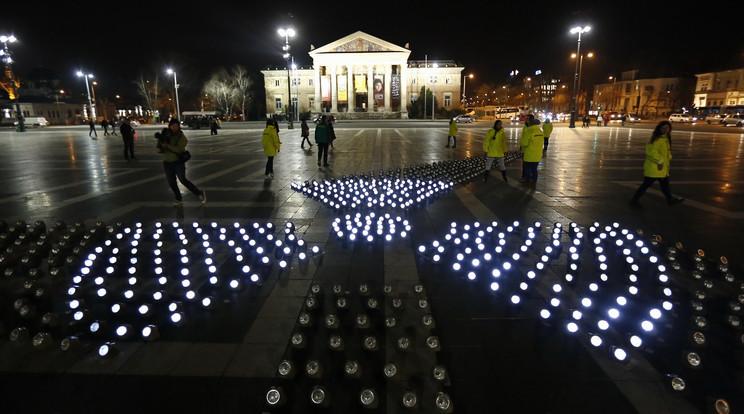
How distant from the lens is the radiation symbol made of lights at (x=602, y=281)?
11.9ft

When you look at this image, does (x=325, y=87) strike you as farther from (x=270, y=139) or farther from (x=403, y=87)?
(x=270, y=139)

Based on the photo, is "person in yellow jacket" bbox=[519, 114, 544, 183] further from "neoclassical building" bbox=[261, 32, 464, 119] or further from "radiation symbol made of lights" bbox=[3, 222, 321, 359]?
"neoclassical building" bbox=[261, 32, 464, 119]

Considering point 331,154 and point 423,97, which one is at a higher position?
point 423,97

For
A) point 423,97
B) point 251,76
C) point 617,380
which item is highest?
point 251,76

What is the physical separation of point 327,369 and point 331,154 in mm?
15896

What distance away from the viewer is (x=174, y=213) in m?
8.13

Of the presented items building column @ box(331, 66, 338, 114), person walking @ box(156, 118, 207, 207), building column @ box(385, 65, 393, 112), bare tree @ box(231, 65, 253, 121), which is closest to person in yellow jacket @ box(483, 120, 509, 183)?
person walking @ box(156, 118, 207, 207)

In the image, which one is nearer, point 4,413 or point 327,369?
point 4,413

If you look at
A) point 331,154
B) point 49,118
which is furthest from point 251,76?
point 331,154

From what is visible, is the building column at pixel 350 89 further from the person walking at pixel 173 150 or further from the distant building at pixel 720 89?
the person walking at pixel 173 150

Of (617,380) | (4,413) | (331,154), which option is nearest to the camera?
(4,413)

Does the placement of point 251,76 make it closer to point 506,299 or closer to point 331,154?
point 331,154

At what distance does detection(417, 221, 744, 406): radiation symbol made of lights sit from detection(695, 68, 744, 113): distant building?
7973 centimetres

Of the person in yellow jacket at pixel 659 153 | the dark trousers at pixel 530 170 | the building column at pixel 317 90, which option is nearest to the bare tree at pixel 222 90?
the building column at pixel 317 90
